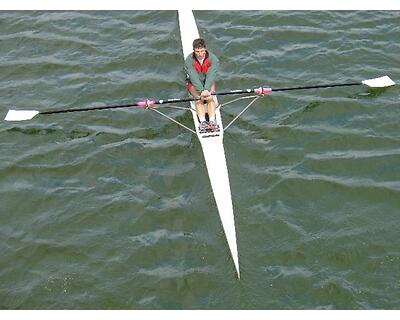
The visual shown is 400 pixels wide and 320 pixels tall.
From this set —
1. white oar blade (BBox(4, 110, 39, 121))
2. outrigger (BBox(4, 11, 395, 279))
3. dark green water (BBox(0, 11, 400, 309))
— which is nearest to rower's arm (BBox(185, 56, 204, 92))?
outrigger (BBox(4, 11, 395, 279))

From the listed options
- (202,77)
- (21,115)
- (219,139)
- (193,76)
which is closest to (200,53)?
(193,76)

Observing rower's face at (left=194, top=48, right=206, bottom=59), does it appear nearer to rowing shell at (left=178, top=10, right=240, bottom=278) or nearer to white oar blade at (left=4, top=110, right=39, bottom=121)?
rowing shell at (left=178, top=10, right=240, bottom=278)

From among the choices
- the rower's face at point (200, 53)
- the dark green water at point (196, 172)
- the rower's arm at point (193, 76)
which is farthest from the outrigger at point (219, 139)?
the rower's face at point (200, 53)

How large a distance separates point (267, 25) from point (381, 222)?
7.32 meters

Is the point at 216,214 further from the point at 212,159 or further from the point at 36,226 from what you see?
the point at 36,226

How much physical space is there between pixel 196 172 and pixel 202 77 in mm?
2144

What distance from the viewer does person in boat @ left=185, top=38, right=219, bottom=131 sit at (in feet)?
34.3

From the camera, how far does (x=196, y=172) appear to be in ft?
33.3

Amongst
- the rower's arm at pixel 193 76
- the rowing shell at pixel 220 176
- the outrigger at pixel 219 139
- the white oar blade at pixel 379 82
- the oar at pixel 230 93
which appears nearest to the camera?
the rowing shell at pixel 220 176

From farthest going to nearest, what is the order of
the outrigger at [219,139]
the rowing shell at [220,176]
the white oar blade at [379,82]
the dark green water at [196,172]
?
1. the white oar blade at [379,82]
2. the outrigger at [219,139]
3. the rowing shell at [220,176]
4. the dark green water at [196,172]

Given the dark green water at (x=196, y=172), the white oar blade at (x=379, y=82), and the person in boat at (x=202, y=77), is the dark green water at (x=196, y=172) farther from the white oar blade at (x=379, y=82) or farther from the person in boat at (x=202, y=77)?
the person in boat at (x=202, y=77)

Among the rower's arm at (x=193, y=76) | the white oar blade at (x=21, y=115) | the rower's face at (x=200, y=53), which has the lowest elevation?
the white oar blade at (x=21, y=115)

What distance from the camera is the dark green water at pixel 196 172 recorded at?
8.07m

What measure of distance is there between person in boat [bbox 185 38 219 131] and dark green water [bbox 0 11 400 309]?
58 centimetres
